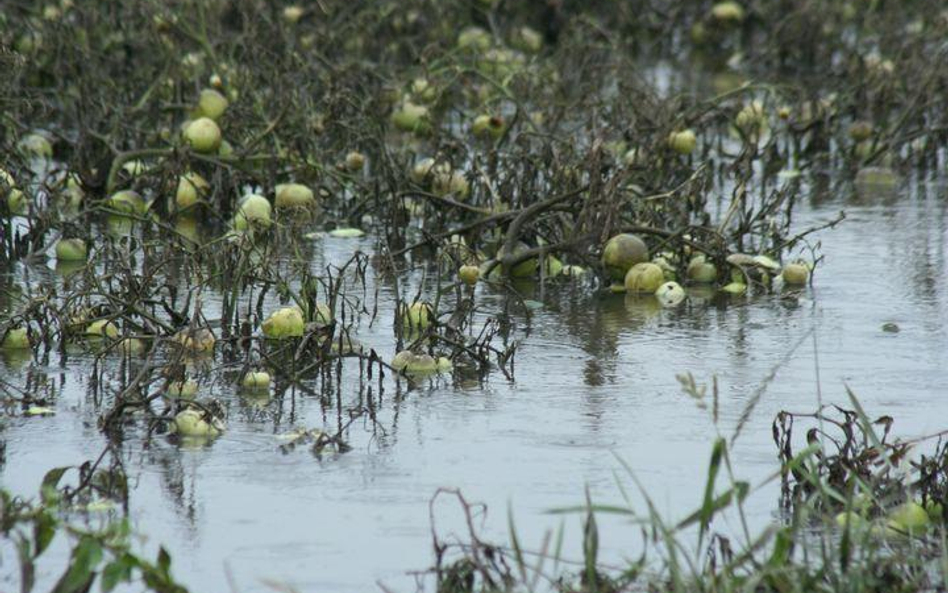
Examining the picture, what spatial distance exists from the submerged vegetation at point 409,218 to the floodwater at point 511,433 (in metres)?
0.08

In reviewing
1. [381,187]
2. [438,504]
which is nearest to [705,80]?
[381,187]

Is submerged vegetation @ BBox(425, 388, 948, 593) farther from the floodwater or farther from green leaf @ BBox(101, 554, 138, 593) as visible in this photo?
green leaf @ BBox(101, 554, 138, 593)

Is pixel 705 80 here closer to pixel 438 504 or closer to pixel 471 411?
pixel 471 411

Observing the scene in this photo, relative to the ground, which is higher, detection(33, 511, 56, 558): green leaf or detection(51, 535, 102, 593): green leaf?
detection(33, 511, 56, 558): green leaf

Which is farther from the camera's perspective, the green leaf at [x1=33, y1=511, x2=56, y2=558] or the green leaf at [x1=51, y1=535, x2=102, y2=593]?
the green leaf at [x1=33, y1=511, x2=56, y2=558]

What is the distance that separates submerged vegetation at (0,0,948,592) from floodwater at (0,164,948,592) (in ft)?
0.27

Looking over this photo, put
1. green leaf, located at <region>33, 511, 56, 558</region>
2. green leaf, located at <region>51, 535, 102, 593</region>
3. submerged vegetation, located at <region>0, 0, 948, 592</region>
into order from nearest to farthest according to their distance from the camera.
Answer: green leaf, located at <region>51, 535, 102, 593</region>, green leaf, located at <region>33, 511, 56, 558</region>, submerged vegetation, located at <region>0, 0, 948, 592</region>

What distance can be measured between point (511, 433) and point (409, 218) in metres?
3.12

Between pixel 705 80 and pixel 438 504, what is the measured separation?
940 cm

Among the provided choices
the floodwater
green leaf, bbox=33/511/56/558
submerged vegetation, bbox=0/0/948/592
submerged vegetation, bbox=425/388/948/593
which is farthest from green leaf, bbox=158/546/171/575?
submerged vegetation, bbox=425/388/948/593

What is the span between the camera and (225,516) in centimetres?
417

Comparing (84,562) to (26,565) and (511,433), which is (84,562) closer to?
(26,565)

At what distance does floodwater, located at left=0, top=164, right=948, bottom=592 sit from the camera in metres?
4.04

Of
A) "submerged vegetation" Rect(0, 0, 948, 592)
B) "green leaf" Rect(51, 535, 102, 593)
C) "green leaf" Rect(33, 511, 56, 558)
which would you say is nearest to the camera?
"green leaf" Rect(51, 535, 102, 593)
